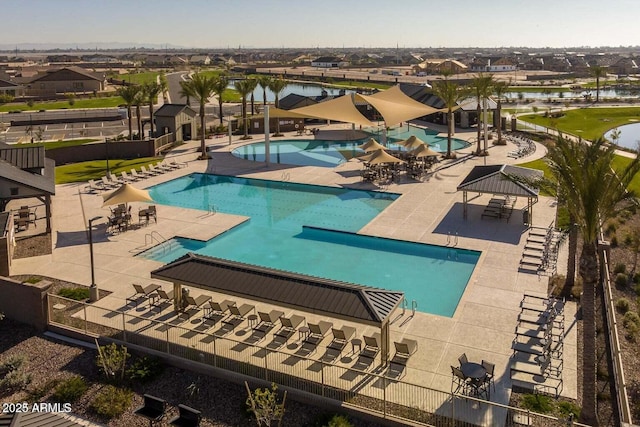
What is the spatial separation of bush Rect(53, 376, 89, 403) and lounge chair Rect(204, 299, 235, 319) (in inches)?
168

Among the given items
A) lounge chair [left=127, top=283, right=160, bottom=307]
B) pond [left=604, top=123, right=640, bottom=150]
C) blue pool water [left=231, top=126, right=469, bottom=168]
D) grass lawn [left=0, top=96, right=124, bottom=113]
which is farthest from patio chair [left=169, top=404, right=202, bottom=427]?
grass lawn [left=0, top=96, right=124, bottom=113]

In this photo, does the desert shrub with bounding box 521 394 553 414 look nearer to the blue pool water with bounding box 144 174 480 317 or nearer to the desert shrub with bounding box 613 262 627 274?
the blue pool water with bounding box 144 174 480 317

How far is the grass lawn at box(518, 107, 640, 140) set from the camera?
53.7m

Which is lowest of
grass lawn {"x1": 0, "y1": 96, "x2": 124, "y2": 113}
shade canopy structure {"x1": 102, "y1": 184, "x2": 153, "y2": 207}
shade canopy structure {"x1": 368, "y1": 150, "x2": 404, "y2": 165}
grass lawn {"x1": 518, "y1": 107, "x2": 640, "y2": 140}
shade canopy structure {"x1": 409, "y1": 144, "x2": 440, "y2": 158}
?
shade canopy structure {"x1": 102, "y1": 184, "x2": 153, "y2": 207}

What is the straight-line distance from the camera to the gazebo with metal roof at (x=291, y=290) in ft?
46.1

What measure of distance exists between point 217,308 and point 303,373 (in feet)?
14.0

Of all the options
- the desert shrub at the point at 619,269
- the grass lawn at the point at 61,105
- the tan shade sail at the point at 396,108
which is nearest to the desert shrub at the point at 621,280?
the desert shrub at the point at 619,269

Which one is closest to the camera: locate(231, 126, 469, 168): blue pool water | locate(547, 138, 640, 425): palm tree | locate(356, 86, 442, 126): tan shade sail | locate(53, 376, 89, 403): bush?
locate(547, 138, 640, 425): palm tree

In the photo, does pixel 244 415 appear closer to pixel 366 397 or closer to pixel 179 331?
pixel 366 397

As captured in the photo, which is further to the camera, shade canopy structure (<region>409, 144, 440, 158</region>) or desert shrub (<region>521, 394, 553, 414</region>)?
shade canopy structure (<region>409, 144, 440, 158</region>)

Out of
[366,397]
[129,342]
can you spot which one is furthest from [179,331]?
[366,397]

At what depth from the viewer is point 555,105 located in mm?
76438

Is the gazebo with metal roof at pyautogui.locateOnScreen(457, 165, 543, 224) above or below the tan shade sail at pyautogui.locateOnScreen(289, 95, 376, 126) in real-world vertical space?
below

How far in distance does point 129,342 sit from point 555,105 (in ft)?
247
